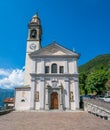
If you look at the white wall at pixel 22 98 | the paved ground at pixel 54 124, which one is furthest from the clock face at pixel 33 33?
the paved ground at pixel 54 124

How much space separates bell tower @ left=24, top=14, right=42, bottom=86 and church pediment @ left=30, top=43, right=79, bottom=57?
2.58 meters

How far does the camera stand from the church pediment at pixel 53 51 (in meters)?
24.0

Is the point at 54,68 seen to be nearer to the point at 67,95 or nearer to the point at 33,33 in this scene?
the point at 67,95

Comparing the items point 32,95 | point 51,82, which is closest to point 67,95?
point 51,82

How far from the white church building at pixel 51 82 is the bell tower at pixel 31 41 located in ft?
0.77

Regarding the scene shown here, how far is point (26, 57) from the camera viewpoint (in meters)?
26.2

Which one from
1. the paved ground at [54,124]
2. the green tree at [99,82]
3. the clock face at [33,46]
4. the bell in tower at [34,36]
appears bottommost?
the paved ground at [54,124]

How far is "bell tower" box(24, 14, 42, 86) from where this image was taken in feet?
82.5

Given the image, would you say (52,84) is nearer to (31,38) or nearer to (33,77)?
(33,77)

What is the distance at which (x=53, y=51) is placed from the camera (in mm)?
24484

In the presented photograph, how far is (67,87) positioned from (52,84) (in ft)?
7.64

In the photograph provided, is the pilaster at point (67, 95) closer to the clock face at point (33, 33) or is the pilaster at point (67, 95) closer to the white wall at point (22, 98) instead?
the white wall at point (22, 98)

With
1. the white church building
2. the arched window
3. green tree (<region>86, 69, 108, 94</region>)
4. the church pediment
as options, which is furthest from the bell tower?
green tree (<region>86, 69, 108, 94</region>)

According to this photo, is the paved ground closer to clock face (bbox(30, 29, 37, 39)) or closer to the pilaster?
the pilaster
